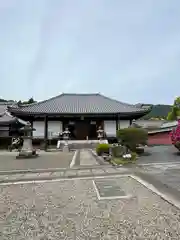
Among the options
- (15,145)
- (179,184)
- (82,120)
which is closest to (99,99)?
(82,120)

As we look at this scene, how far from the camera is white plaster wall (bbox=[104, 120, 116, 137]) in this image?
85.9 feet

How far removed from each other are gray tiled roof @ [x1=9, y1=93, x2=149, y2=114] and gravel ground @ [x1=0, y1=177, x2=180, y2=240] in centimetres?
1990

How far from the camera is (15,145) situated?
2312cm

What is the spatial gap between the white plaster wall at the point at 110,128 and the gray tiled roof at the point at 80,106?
1515mm

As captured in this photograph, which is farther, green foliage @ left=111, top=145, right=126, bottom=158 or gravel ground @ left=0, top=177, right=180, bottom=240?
Answer: green foliage @ left=111, top=145, right=126, bottom=158

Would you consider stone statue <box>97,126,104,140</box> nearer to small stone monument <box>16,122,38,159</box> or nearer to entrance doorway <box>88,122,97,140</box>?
entrance doorway <box>88,122,97,140</box>

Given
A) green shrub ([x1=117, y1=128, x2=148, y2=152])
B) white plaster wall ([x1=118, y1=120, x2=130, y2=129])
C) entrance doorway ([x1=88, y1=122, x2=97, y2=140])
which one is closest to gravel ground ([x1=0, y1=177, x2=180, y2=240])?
green shrub ([x1=117, y1=128, x2=148, y2=152])

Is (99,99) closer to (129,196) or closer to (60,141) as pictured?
(60,141)

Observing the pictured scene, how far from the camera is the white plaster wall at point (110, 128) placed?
26172mm

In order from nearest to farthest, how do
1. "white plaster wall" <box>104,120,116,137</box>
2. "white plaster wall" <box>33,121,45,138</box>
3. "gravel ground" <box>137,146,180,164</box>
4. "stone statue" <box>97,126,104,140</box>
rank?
1. "gravel ground" <box>137,146,180,164</box>
2. "stone statue" <box>97,126,104,140</box>
3. "white plaster wall" <box>33,121,45,138</box>
4. "white plaster wall" <box>104,120,116,137</box>

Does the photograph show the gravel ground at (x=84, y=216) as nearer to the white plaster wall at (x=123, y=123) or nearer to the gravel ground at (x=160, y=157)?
the gravel ground at (x=160, y=157)

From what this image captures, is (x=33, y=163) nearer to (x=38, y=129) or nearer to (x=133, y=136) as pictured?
(x=133, y=136)

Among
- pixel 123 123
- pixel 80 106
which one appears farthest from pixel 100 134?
pixel 80 106

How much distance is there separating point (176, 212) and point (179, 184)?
2285 mm
